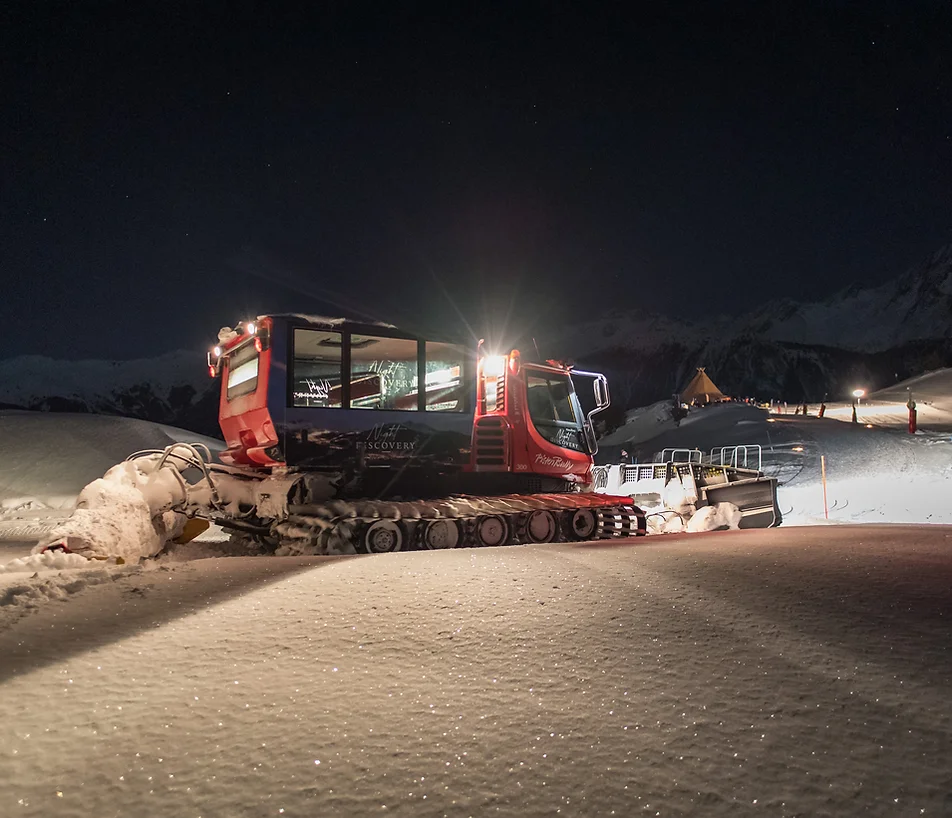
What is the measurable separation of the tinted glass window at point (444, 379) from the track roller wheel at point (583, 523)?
8.39 feet

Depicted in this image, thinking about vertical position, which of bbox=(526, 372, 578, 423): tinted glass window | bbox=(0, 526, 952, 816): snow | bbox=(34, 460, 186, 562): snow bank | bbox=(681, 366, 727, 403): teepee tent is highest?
bbox=(681, 366, 727, 403): teepee tent

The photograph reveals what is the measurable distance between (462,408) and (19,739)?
7.05 metres

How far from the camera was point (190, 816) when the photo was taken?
1865 millimetres

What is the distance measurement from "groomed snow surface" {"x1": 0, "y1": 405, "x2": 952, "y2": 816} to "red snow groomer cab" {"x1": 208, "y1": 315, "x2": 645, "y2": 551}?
3.13 m

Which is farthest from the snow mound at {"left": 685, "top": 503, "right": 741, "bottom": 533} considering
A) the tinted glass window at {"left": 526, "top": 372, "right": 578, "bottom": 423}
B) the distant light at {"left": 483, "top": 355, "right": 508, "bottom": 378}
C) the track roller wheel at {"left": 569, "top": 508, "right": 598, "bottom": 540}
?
the distant light at {"left": 483, "top": 355, "right": 508, "bottom": 378}

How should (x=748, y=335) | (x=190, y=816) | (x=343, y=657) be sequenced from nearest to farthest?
(x=190, y=816), (x=343, y=657), (x=748, y=335)

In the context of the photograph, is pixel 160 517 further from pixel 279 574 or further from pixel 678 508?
pixel 678 508

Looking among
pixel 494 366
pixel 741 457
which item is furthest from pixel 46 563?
pixel 741 457

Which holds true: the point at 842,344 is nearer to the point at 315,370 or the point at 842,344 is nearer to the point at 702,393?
the point at 702,393

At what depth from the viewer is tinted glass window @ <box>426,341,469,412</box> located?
28.7 ft

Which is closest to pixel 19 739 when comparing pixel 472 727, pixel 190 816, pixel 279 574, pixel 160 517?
pixel 190 816

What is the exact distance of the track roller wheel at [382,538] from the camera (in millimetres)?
8078

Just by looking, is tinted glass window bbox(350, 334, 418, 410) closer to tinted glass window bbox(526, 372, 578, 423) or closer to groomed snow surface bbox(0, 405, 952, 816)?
tinted glass window bbox(526, 372, 578, 423)

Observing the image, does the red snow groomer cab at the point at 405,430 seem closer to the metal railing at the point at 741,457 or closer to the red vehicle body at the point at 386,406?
the red vehicle body at the point at 386,406
